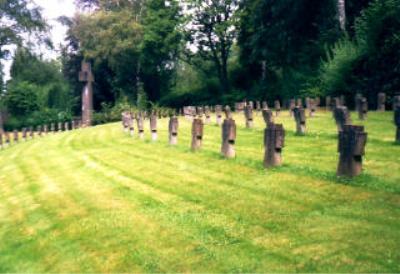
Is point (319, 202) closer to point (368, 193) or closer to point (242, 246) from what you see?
point (368, 193)

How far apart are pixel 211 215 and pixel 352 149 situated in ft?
9.88

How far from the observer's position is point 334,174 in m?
9.76

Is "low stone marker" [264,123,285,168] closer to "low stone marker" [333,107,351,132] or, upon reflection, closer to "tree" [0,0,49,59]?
"low stone marker" [333,107,351,132]

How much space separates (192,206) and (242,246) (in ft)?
7.39

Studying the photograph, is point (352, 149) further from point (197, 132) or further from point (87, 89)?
point (87, 89)

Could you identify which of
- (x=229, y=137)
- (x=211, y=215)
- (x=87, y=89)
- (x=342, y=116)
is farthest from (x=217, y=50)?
(x=211, y=215)

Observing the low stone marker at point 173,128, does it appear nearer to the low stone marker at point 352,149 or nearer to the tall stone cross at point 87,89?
the low stone marker at point 352,149

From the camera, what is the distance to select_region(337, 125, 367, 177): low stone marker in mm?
9211

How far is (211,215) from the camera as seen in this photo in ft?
26.8

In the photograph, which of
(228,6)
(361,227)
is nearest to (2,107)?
(228,6)

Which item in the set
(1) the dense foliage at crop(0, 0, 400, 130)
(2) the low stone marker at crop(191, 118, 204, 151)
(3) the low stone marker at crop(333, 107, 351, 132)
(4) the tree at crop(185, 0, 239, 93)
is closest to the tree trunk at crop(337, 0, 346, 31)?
(1) the dense foliage at crop(0, 0, 400, 130)

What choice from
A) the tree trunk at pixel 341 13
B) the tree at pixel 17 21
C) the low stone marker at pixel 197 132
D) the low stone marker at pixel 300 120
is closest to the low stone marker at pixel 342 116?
the low stone marker at pixel 300 120

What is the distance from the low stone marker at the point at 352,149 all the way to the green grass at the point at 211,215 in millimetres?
231

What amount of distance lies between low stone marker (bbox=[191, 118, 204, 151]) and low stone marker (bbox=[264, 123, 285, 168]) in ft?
11.7
